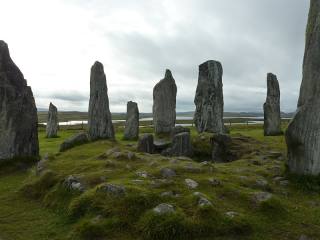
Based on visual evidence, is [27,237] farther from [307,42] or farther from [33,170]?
Result: [307,42]

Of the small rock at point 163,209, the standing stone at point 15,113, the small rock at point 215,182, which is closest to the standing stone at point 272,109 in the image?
the standing stone at point 15,113

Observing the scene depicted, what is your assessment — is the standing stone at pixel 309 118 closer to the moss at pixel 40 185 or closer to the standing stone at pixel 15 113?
the moss at pixel 40 185

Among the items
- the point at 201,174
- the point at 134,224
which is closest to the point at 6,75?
the point at 201,174

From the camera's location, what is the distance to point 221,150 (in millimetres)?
25328

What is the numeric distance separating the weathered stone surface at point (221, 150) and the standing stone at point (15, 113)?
11175 millimetres

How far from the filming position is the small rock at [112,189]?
43.1ft

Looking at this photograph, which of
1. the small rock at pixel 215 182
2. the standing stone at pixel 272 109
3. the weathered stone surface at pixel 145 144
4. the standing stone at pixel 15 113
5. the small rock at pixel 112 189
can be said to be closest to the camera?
the small rock at pixel 112 189

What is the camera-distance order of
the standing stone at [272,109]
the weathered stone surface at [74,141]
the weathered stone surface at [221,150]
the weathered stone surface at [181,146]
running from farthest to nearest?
the standing stone at [272,109], the weathered stone surface at [74,141], the weathered stone surface at [221,150], the weathered stone surface at [181,146]

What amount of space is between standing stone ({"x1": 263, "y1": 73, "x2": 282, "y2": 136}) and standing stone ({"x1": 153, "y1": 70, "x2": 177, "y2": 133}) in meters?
10.8

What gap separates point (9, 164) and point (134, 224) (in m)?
12.6

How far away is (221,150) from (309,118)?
9807mm

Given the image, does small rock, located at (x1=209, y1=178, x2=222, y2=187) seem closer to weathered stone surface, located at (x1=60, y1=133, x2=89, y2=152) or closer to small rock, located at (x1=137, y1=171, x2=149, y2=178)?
small rock, located at (x1=137, y1=171, x2=149, y2=178)

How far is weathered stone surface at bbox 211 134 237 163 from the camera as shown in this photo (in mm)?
24938

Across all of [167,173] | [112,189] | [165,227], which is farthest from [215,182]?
[165,227]
